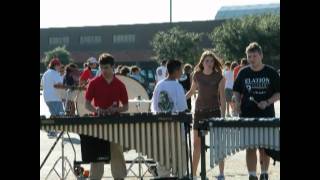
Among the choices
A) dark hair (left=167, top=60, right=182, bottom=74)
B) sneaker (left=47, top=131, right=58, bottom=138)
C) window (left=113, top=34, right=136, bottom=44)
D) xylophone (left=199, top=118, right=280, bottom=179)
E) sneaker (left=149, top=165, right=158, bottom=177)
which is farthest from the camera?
window (left=113, top=34, right=136, bottom=44)

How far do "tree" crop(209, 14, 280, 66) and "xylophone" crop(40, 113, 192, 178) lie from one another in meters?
49.3

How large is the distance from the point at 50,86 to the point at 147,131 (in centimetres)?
700

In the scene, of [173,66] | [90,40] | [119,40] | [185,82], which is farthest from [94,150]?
[90,40]

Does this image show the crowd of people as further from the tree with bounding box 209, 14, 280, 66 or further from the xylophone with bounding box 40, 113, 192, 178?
the tree with bounding box 209, 14, 280, 66

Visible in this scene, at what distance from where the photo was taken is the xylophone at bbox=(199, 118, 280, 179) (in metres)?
8.42

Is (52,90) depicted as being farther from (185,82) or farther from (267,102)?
(267,102)

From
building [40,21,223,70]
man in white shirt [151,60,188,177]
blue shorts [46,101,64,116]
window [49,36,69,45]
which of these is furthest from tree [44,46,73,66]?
man in white shirt [151,60,188,177]

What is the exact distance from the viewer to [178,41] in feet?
204

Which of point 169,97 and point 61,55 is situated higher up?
point 61,55

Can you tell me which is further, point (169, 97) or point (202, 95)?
point (202, 95)

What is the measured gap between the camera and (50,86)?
15586mm

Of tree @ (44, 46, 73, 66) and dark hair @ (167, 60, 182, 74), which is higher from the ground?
tree @ (44, 46, 73, 66)

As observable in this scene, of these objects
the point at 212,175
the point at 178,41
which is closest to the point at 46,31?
the point at 178,41

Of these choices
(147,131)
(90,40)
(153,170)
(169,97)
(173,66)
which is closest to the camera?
(147,131)
